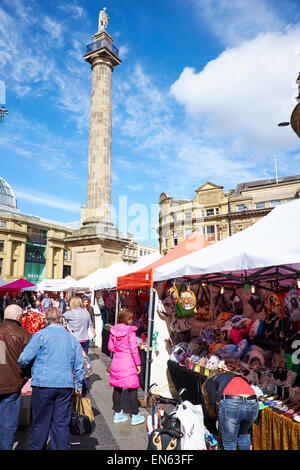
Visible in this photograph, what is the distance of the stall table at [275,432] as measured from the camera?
3.18 meters

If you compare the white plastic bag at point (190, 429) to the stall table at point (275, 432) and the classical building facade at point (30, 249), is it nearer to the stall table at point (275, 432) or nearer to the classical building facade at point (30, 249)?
the stall table at point (275, 432)

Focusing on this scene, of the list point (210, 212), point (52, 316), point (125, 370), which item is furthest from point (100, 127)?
point (210, 212)

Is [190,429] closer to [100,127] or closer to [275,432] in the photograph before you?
[275,432]

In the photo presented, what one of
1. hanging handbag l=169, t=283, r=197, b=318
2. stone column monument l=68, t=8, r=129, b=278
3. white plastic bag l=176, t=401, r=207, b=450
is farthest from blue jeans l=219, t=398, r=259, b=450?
stone column monument l=68, t=8, r=129, b=278

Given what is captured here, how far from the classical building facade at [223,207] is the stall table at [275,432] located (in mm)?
38198

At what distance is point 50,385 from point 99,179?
46.0ft

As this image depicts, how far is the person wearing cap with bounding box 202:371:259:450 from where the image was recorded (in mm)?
3053

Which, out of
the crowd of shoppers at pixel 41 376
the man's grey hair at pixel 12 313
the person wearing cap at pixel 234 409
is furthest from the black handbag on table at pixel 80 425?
the person wearing cap at pixel 234 409

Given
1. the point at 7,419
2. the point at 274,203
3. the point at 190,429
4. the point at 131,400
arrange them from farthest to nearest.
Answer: the point at 274,203, the point at 131,400, the point at 7,419, the point at 190,429

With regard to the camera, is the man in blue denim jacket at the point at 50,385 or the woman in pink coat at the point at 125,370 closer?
the man in blue denim jacket at the point at 50,385

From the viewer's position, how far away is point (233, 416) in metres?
3.05

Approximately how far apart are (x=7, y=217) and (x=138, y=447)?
65.4 m

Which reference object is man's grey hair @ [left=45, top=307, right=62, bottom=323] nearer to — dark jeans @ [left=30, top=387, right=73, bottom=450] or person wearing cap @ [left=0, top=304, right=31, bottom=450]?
person wearing cap @ [left=0, top=304, right=31, bottom=450]
